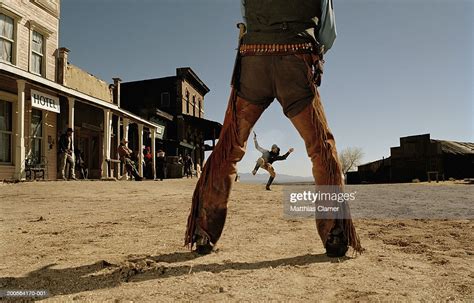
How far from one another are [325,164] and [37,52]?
1381cm

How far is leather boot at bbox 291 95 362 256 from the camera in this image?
7.00ft

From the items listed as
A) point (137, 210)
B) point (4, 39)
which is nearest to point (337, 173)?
point (137, 210)

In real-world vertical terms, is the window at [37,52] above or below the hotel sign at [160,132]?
above

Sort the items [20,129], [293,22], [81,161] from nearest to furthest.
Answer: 1. [293,22]
2. [20,129]
3. [81,161]

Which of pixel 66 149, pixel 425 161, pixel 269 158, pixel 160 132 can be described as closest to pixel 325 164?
pixel 269 158

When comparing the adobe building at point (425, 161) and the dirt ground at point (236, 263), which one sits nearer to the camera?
the dirt ground at point (236, 263)

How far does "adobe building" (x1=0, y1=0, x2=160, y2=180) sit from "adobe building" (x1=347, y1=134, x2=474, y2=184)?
77.5 ft

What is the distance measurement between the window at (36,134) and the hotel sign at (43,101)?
0.86 metres

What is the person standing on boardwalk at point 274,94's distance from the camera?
2266 mm

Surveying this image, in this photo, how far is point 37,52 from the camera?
12.8m

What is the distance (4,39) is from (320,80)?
40.7 feet

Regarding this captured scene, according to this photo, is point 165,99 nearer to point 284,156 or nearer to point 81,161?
point 81,161

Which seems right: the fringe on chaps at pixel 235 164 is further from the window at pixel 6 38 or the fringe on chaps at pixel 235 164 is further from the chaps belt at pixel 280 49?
the window at pixel 6 38

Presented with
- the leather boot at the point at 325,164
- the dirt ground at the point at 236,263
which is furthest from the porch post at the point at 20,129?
the leather boot at the point at 325,164
